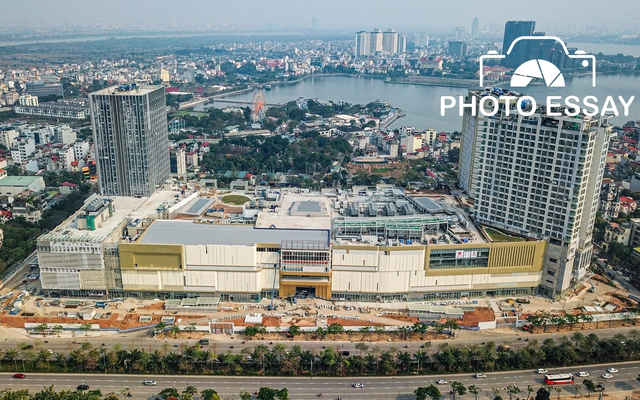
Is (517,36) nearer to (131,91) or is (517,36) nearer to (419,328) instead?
(131,91)

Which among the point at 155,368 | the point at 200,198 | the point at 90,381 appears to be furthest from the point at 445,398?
the point at 200,198

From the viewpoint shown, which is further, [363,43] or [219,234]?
[363,43]

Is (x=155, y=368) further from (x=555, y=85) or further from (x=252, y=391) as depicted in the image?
(x=555, y=85)

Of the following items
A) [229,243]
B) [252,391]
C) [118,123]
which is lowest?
[252,391]

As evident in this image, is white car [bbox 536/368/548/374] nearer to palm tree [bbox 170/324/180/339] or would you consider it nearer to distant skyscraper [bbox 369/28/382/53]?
palm tree [bbox 170/324/180/339]

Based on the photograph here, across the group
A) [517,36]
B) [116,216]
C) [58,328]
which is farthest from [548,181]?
[517,36]
